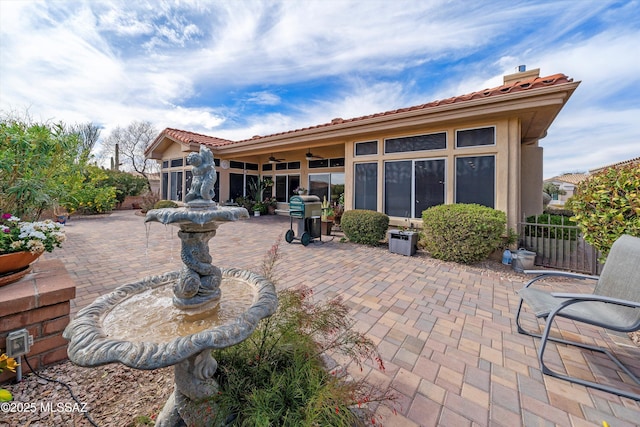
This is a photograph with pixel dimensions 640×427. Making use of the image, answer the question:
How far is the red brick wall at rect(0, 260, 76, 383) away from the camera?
1789 mm

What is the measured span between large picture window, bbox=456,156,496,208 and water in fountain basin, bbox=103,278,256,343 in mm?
5925

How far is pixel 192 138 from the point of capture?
38.2 feet

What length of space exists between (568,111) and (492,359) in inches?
254

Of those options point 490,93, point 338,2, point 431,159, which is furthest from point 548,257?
point 338,2

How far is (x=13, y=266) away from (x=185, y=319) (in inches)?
74.7

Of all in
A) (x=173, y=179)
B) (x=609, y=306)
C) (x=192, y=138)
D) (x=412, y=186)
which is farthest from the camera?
(x=173, y=179)

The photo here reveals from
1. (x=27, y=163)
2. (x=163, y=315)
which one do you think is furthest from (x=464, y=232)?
(x=27, y=163)

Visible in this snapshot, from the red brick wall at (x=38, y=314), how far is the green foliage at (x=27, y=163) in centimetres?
163

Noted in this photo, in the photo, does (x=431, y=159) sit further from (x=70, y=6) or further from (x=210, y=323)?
(x=70, y=6)

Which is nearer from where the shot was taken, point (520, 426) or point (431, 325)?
point (520, 426)

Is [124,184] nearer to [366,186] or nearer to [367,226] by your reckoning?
[366,186]

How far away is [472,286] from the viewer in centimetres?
397

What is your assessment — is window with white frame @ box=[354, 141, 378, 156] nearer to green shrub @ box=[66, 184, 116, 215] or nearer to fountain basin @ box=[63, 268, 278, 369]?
fountain basin @ box=[63, 268, 278, 369]

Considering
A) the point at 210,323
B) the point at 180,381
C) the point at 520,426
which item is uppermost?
the point at 210,323
